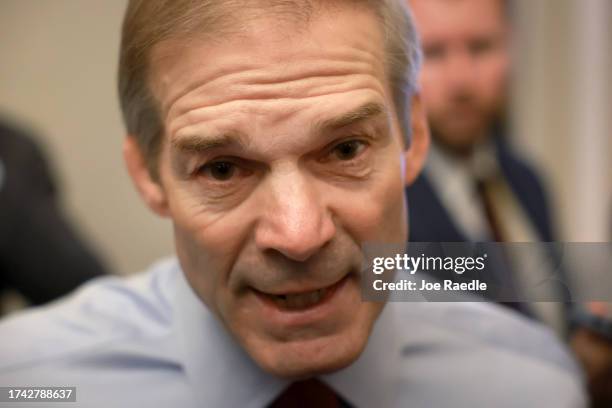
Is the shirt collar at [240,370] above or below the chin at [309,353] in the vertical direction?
below

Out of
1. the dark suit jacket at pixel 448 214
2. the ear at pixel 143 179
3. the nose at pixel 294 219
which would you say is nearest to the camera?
the nose at pixel 294 219

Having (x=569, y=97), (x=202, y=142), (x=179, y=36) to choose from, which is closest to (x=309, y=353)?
(x=202, y=142)

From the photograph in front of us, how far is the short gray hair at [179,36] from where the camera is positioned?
0.66 metres

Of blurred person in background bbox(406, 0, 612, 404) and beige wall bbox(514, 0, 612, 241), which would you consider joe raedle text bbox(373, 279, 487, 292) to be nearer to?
blurred person in background bbox(406, 0, 612, 404)

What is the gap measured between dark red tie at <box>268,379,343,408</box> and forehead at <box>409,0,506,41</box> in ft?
2.42

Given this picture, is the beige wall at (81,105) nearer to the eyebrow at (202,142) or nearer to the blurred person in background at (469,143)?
the blurred person in background at (469,143)

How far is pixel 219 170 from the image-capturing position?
695mm

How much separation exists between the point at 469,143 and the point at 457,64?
0.51 ft

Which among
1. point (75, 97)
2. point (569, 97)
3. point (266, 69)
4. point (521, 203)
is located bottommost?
point (569, 97)

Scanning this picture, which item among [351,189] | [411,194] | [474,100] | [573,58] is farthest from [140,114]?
[573,58]

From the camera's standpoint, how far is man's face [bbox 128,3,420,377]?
654 millimetres

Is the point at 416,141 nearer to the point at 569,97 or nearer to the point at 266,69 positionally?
the point at 266,69

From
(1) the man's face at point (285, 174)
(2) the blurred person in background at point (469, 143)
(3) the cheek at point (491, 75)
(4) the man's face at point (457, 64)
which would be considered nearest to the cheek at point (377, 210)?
(1) the man's face at point (285, 174)

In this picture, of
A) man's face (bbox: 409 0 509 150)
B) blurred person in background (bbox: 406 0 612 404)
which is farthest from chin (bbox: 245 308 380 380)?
man's face (bbox: 409 0 509 150)
